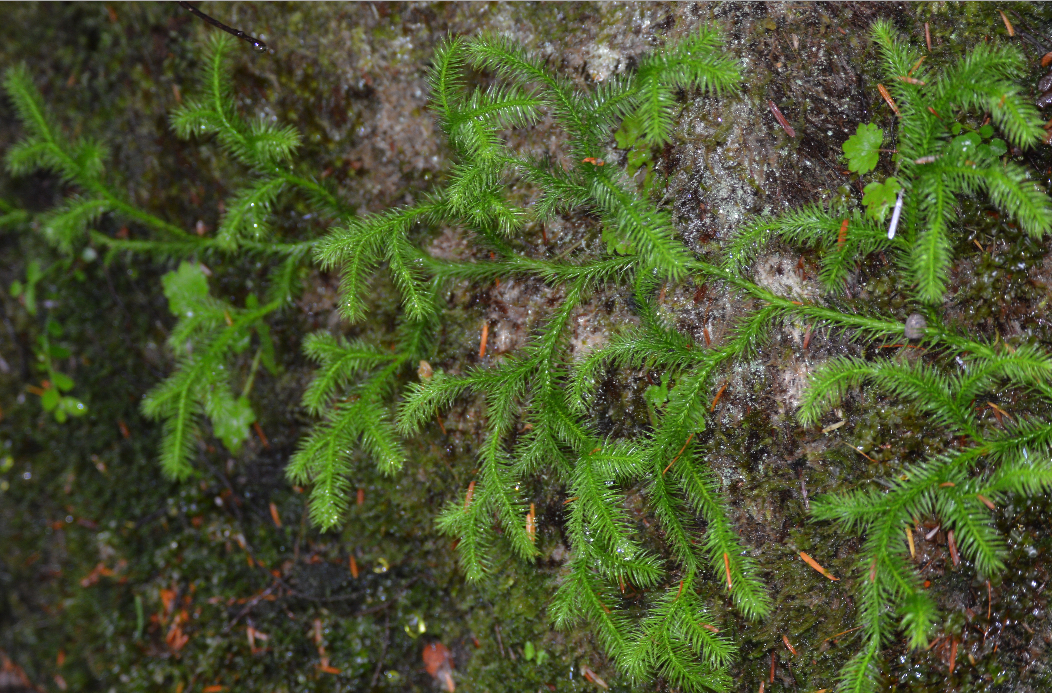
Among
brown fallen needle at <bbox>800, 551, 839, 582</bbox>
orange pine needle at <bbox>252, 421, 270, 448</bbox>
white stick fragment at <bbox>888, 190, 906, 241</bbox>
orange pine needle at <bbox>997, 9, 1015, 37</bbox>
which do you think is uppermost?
orange pine needle at <bbox>997, 9, 1015, 37</bbox>

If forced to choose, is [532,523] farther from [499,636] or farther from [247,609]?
[247,609]

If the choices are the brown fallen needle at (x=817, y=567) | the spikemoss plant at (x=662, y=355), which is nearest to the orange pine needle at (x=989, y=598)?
the spikemoss plant at (x=662, y=355)

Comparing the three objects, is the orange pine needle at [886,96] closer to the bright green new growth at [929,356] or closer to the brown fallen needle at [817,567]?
the bright green new growth at [929,356]

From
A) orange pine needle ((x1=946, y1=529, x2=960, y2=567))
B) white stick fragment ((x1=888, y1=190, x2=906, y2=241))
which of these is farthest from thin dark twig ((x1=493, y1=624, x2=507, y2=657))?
white stick fragment ((x1=888, y1=190, x2=906, y2=241))

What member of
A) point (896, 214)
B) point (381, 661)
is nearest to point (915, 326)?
point (896, 214)

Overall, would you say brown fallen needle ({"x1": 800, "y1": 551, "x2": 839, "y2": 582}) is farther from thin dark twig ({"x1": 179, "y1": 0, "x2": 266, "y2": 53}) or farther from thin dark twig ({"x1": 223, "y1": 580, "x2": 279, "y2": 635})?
thin dark twig ({"x1": 179, "y1": 0, "x2": 266, "y2": 53})

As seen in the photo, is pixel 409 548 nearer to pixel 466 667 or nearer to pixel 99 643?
pixel 466 667

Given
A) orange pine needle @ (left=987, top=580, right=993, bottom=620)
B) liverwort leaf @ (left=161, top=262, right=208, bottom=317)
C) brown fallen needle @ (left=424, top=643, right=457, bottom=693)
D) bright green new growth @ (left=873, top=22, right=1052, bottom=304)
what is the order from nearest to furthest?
1. bright green new growth @ (left=873, top=22, right=1052, bottom=304)
2. orange pine needle @ (left=987, top=580, right=993, bottom=620)
3. brown fallen needle @ (left=424, top=643, right=457, bottom=693)
4. liverwort leaf @ (left=161, top=262, right=208, bottom=317)

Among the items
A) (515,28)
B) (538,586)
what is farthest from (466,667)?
(515,28)
